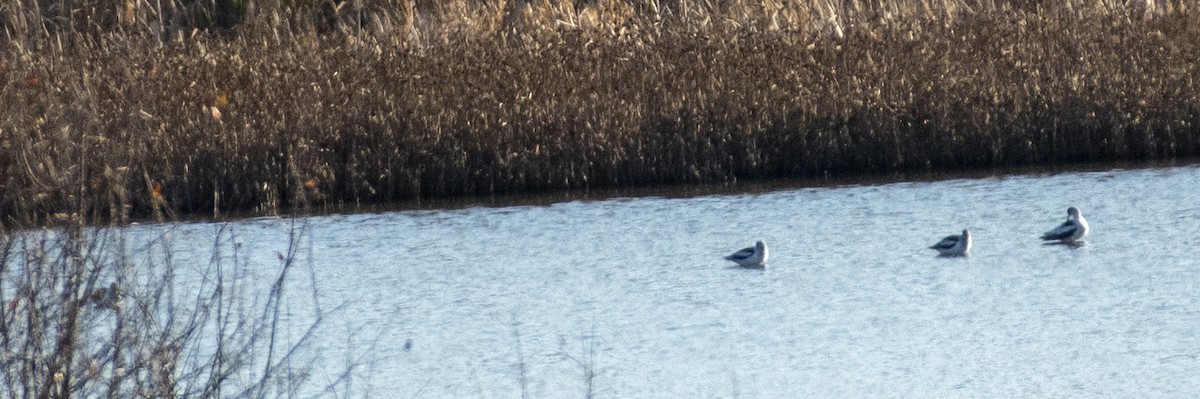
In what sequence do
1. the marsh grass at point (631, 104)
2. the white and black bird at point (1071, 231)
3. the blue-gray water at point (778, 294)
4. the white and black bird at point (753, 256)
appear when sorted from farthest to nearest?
1. the marsh grass at point (631, 104)
2. the white and black bird at point (1071, 231)
3. the white and black bird at point (753, 256)
4. the blue-gray water at point (778, 294)

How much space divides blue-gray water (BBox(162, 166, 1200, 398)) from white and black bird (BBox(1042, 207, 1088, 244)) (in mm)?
108

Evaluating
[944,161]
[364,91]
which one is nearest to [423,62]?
[364,91]

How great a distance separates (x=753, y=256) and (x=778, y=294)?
758 mm

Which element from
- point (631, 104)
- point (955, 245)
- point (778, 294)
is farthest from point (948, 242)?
point (631, 104)

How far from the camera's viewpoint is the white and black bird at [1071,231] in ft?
→ 31.5

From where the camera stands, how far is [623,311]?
825 cm

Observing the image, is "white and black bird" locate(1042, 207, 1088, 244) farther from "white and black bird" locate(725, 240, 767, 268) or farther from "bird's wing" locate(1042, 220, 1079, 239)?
"white and black bird" locate(725, 240, 767, 268)

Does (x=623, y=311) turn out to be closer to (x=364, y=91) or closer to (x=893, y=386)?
(x=893, y=386)

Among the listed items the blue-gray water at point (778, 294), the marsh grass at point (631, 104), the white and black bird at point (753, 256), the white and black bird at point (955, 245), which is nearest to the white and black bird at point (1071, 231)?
the blue-gray water at point (778, 294)

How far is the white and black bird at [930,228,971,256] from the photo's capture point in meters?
9.37

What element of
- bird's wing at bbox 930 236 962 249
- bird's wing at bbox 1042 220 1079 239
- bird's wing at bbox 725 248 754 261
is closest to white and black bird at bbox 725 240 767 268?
bird's wing at bbox 725 248 754 261

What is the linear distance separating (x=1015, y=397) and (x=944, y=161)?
21.7 feet

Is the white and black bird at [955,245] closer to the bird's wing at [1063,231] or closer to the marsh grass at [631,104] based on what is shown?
the bird's wing at [1063,231]

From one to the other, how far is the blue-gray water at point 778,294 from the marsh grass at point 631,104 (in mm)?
628
